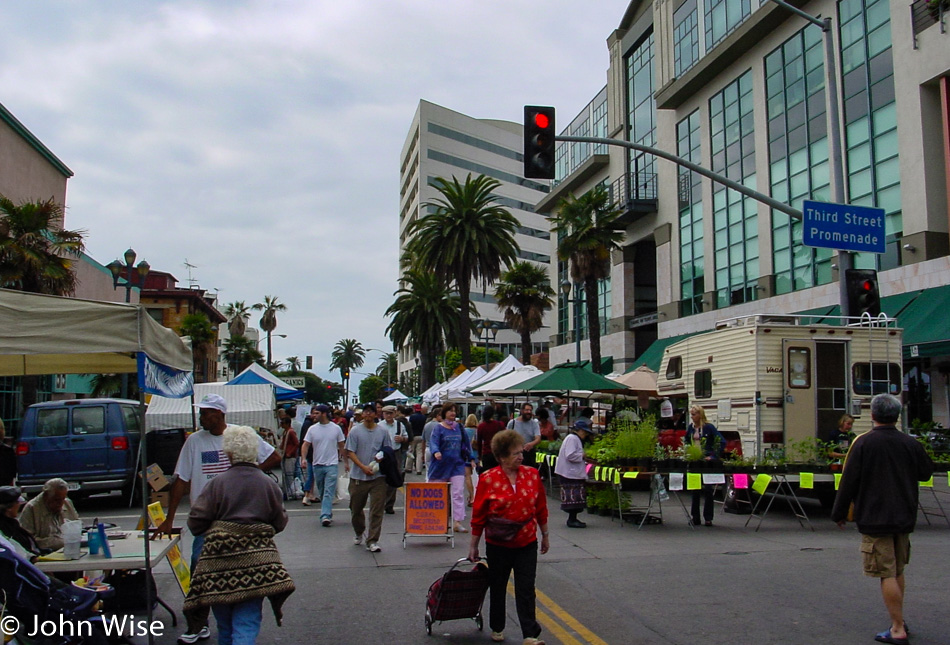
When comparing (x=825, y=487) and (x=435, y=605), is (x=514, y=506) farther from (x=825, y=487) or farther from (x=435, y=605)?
(x=825, y=487)

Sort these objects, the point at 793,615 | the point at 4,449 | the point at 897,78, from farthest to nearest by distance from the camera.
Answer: the point at 897,78 < the point at 4,449 < the point at 793,615

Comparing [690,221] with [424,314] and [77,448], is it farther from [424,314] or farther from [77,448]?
[77,448]

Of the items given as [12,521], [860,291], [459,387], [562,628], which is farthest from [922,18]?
[12,521]

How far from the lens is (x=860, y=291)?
1384 cm

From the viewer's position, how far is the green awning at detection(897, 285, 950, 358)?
21.1 meters

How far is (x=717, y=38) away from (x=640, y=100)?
30.7ft

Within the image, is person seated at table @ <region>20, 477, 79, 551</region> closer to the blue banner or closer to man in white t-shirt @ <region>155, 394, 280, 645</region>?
man in white t-shirt @ <region>155, 394, 280, 645</region>

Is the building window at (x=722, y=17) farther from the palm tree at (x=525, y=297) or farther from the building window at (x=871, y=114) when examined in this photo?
the palm tree at (x=525, y=297)

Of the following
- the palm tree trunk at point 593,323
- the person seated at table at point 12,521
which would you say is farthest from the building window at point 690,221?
the person seated at table at point 12,521

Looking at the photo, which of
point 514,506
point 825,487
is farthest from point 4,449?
point 825,487

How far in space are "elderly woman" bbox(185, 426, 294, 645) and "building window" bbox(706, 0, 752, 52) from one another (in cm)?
3331

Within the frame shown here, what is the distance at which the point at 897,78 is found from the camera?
82.0 feet

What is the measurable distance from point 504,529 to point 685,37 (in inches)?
1491

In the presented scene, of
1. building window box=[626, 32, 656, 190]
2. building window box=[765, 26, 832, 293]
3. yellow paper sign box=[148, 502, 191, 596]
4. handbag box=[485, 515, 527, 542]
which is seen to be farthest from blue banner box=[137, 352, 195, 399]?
building window box=[626, 32, 656, 190]
